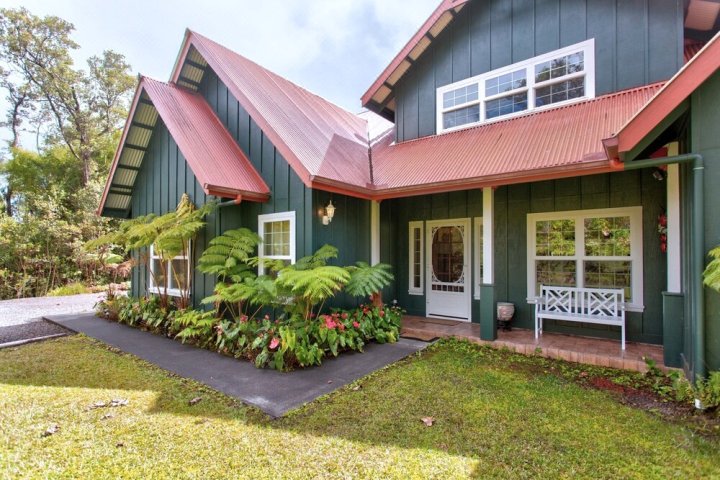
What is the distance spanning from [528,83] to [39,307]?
48.3 ft

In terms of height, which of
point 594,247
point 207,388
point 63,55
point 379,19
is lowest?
point 207,388

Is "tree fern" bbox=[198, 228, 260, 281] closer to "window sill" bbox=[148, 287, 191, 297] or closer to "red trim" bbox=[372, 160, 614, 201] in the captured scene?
"window sill" bbox=[148, 287, 191, 297]

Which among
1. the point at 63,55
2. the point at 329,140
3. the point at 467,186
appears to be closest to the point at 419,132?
the point at 329,140

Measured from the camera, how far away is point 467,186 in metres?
6.28

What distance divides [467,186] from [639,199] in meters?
2.88

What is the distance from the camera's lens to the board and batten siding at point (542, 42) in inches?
249

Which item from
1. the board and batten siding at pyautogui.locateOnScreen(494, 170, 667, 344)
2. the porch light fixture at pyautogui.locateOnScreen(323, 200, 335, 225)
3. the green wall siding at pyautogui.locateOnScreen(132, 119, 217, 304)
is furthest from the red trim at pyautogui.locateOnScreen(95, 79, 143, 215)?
the board and batten siding at pyautogui.locateOnScreen(494, 170, 667, 344)

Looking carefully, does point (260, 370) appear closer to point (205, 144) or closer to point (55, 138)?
point (205, 144)

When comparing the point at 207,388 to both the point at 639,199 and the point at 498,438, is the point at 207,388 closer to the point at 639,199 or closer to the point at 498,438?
the point at 498,438

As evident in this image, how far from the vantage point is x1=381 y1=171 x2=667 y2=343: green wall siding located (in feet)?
19.5

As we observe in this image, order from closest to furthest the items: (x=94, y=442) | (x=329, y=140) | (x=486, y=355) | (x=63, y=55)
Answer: (x=94, y=442), (x=486, y=355), (x=329, y=140), (x=63, y=55)

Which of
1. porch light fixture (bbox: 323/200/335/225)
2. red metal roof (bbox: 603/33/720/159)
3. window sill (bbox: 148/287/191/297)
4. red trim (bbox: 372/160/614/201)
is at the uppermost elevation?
red metal roof (bbox: 603/33/720/159)

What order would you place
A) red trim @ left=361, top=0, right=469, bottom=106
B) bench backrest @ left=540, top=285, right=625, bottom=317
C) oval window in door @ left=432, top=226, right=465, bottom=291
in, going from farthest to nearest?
red trim @ left=361, top=0, right=469, bottom=106 < oval window in door @ left=432, top=226, right=465, bottom=291 < bench backrest @ left=540, top=285, right=625, bottom=317

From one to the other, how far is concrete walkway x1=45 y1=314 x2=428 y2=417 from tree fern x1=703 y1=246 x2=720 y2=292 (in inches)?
151
